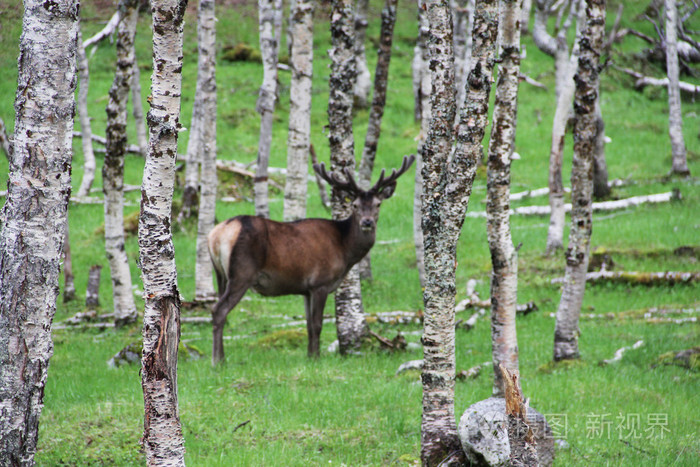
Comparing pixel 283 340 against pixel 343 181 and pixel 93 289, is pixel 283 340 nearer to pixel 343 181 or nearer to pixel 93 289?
pixel 343 181

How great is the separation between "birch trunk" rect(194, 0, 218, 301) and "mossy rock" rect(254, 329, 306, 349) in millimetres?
2823

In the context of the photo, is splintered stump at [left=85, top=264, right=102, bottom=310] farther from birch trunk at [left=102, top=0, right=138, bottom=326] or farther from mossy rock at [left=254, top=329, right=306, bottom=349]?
mossy rock at [left=254, top=329, right=306, bottom=349]

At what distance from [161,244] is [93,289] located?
9.79 meters

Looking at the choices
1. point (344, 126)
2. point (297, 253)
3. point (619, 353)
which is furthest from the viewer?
point (297, 253)

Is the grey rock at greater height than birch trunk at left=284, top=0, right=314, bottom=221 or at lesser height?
lesser

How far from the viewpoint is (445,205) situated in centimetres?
571

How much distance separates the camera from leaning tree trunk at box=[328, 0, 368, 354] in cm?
972

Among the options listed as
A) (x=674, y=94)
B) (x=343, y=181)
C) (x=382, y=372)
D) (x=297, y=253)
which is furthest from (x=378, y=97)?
(x=674, y=94)

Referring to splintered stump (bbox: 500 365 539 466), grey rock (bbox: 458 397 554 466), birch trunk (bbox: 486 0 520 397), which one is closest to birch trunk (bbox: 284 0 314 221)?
birch trunk (bbox: 486 0 520 397)

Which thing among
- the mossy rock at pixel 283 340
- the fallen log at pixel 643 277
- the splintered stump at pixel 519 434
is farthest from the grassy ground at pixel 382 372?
the splintered stump at pixel 519 434

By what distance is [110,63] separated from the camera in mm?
32062

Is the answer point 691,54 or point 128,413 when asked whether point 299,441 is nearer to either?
point 128,413

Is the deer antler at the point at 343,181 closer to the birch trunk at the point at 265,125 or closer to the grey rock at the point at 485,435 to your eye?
the birch trunk at the point at 265,125

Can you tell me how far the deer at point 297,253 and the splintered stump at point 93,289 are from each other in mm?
4199
